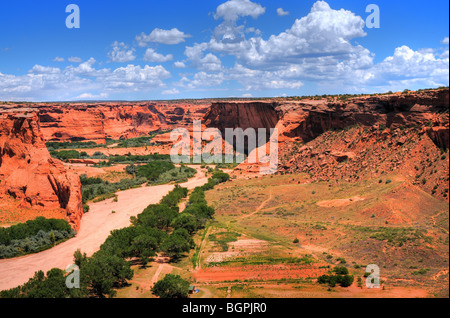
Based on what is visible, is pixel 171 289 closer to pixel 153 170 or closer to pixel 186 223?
pixel 186 223

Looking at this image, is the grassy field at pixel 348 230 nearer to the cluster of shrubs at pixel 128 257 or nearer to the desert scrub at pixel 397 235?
the desert scrub at pixel 397 235

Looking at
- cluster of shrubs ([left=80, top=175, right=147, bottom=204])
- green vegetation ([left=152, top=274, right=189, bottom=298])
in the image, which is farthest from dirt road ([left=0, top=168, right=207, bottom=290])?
green vegetation ([left=152, top=274, right=189, bottom=298])

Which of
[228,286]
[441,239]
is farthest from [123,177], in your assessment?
[441,239]

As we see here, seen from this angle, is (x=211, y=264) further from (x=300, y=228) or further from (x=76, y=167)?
(x=76, y=167)

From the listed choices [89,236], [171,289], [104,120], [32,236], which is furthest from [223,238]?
[104,120]

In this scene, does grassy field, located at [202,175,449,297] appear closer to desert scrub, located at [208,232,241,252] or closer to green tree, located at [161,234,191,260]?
desert scrub, located at [208,232,241,252]
